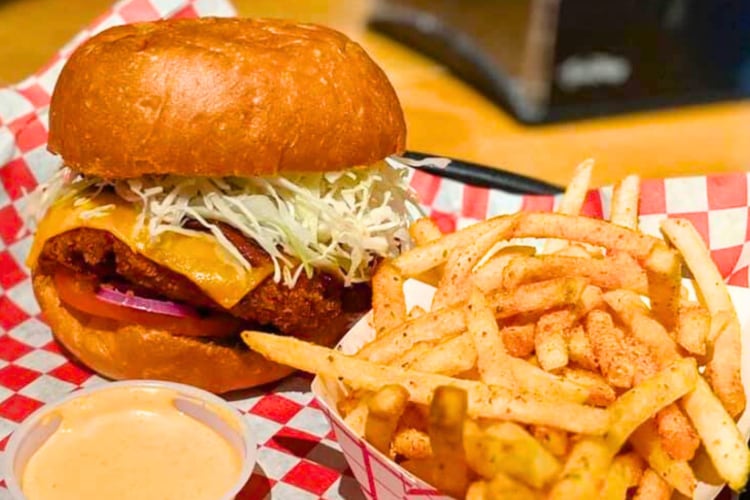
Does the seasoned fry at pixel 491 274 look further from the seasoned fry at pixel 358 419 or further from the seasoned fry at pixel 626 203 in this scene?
the seasoned fry at pixel 358 419

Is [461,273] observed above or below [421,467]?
above

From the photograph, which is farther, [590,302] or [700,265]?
[700,265]

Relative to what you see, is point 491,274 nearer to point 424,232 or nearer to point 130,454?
point 424,232

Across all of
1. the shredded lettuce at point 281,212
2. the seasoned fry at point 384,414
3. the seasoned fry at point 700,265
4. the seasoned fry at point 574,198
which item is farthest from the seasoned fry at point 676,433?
the shredded lettuce at point 281,212

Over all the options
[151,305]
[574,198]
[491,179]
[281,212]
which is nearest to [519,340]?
[574,198]

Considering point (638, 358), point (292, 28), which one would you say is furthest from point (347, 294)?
point (638, 358)
